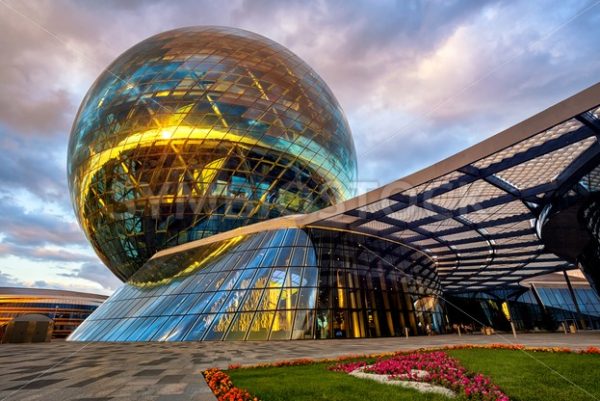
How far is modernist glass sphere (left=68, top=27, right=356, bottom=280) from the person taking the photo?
2514 cm

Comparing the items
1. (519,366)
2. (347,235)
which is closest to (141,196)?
(347,235)

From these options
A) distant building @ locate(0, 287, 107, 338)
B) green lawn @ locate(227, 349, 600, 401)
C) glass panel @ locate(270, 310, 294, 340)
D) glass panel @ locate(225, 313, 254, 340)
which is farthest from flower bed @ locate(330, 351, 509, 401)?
distant building @ locate(0, 287, 107, 338)

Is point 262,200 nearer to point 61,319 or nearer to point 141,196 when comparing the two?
point 141,196

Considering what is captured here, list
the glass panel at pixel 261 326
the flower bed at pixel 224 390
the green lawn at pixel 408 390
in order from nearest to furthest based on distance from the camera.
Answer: the flower bed at pixel 224 390 < the green lawn at pixel 408 390 < the glass panel at pixel 261 326

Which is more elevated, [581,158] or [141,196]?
[141,196]

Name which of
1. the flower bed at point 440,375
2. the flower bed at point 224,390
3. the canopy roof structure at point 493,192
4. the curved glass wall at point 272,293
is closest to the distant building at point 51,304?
the curved glass wall at point 272,293

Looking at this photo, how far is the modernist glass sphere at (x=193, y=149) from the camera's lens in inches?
990

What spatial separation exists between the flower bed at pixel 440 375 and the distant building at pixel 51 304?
230ft

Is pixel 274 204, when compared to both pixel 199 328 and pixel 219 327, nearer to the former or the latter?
pixel 219 327

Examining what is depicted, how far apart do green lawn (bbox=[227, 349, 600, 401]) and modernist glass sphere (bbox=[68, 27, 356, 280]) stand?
19.8 metres

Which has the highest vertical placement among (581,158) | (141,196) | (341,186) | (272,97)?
(272,97)

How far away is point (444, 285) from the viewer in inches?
1906

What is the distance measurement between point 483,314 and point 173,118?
55511mm

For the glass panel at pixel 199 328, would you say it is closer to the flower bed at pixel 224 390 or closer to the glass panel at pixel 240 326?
the glass panel at pixel 240 326
